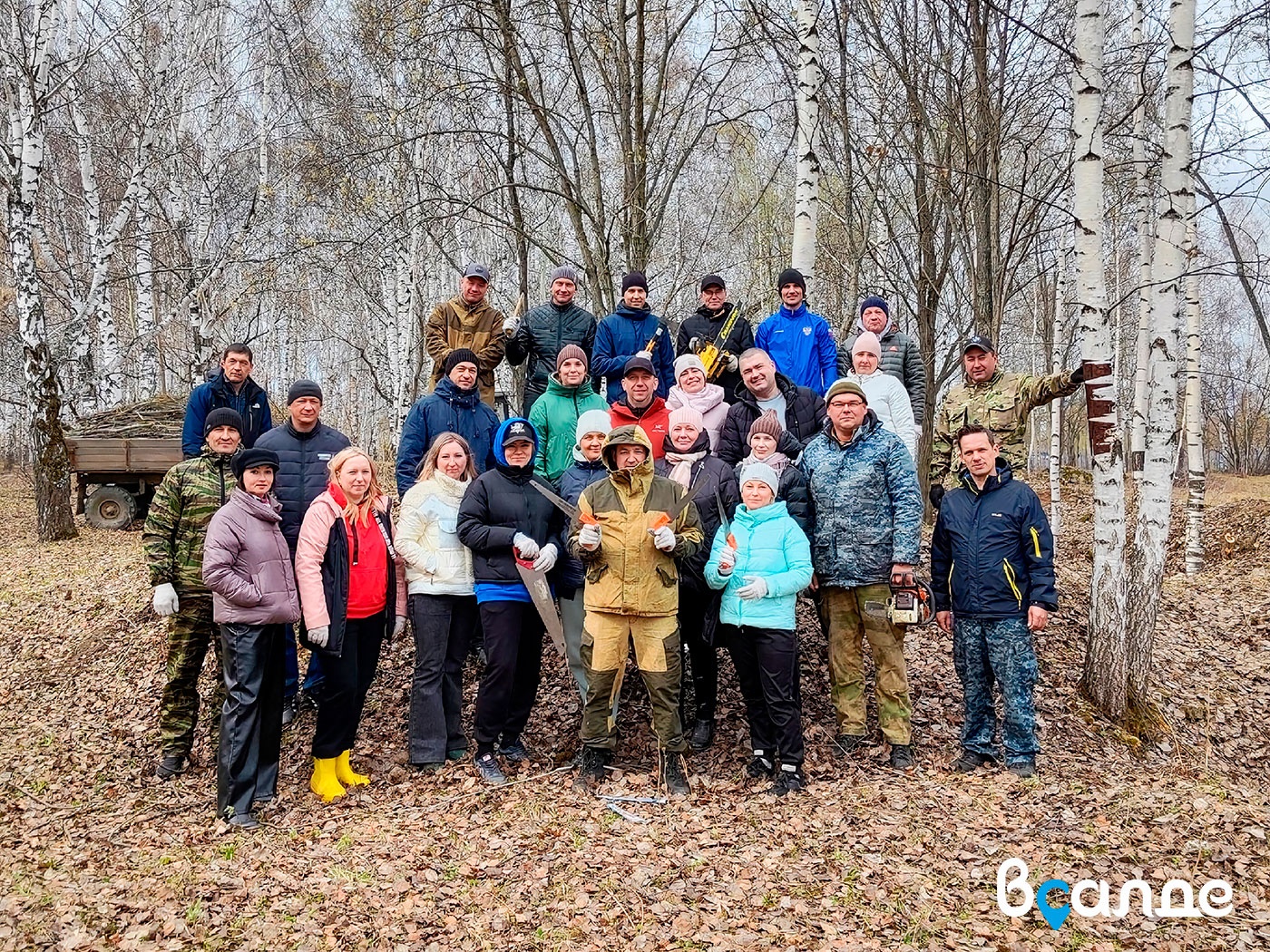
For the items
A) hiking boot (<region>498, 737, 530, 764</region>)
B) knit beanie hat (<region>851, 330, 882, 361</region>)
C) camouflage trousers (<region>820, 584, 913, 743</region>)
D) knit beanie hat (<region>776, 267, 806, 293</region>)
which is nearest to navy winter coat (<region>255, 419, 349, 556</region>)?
hiking boot (<region>498, 737, 530, 764</region>)

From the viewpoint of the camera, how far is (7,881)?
170 inches

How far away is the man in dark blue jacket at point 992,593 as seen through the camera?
504 cm

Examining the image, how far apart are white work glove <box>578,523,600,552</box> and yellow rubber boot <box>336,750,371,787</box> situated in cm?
218

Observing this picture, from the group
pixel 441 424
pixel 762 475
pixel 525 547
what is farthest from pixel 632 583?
pixel 441 424

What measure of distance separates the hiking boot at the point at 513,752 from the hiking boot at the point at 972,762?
2.91 m

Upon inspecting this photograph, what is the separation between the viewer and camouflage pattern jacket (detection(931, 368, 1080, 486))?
609cm

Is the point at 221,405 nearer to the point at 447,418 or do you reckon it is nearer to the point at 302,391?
the point at 302,391

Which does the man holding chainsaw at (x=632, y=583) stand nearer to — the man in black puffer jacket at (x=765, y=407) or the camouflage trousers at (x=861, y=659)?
the man in black puffer jacket at (x=765, y=407)

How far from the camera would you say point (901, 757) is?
5.31 meters

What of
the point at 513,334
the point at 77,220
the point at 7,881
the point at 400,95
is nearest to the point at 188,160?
the point at 400,95

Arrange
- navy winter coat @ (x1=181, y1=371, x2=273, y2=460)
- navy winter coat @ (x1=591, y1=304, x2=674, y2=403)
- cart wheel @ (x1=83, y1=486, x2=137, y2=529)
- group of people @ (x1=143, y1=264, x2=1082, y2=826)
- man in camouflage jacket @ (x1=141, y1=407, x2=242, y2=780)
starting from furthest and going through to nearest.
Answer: cart wheel @ (x1=83, y1=486, x2=137, y2=529) → navy winter coat @ (x1=591, y1=304, x2=674, y2=403) → navy winter coat @ (x1=181, y1=371, x2=273, y2=460) → man in camouflage jacket @ (x1=141, y1=407, x2=242, y2=780) → group of people @ (x1=143, y1=264, x2=1082, y2=826)

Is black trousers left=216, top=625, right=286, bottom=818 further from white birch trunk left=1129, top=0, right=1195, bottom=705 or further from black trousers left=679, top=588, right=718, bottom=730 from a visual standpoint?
white birch trunk left=1129, top=0, right=1195, bottom=705

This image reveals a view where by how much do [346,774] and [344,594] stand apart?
1287mm

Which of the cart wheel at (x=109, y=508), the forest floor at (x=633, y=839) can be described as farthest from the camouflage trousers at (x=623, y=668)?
the cart wheel at (x=109, y=508)
